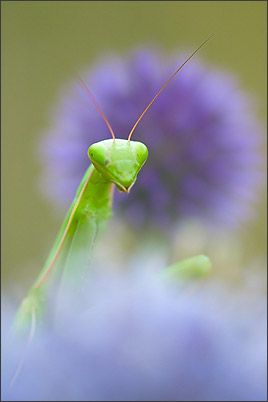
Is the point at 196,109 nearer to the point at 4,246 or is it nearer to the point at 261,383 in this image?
the point at 261,383

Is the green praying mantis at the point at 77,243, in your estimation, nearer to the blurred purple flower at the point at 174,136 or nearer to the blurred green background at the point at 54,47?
the blurred purple flower at the point at 174,136

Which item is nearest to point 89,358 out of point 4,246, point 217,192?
point 217,192

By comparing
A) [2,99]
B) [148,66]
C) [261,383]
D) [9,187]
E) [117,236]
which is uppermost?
[2,99]

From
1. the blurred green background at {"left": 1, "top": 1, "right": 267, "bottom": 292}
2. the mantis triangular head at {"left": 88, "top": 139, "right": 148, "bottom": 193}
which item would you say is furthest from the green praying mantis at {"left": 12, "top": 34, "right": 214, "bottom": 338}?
the blurred green background at {"left": 1, "top": 1, "right": 267, "bottom": 292}

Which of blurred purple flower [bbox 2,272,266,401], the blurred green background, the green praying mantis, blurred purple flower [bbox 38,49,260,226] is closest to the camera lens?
blurred purple flower [bbox 2,272,266,401]

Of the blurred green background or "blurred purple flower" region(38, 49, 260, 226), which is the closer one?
"blurred purple flower" region(38, 49, 260, 226)

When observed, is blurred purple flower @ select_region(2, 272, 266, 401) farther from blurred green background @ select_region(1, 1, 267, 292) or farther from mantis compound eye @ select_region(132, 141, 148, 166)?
blurred green background @ select_region(1, 1, 267, 292)

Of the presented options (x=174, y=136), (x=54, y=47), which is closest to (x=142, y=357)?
(x=174, y=136)
